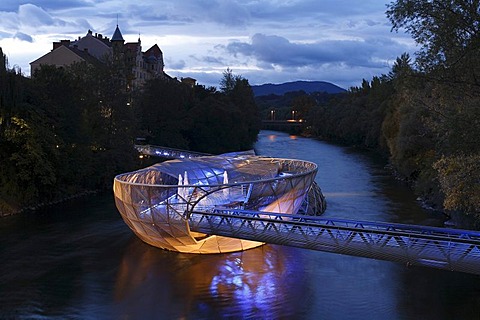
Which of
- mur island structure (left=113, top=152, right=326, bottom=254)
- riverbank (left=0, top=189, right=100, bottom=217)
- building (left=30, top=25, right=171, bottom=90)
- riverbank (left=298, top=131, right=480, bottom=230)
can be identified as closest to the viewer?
mur island structure (left=113, top=152, right=326, bottom=254)

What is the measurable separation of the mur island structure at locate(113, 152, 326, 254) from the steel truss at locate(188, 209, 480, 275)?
3.11ft

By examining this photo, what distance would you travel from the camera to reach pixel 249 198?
76.2ft

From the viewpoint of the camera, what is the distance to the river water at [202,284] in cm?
1694

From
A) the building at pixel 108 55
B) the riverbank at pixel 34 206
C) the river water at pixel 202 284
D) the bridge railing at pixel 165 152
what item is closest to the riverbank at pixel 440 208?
the river water at pixel 202 284

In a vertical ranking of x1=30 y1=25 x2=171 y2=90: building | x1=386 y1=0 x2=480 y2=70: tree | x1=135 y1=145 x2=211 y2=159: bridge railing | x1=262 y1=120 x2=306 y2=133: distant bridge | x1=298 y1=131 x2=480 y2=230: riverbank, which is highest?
x1=30 y1=25 x2=171 y2=90: building

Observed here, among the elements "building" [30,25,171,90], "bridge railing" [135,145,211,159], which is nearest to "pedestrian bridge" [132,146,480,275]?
"bridge railing" [135,145,211,159]

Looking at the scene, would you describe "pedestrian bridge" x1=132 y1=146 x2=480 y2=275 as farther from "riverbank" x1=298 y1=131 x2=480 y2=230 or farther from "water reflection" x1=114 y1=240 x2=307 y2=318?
"riverbank" x1=298 y1=131 x2=480 y2=230

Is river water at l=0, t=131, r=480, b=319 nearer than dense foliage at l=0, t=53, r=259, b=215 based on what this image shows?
Yes

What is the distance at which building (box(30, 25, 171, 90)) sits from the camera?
55.8 metres

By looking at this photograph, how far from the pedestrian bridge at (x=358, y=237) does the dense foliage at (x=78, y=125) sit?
1661cm

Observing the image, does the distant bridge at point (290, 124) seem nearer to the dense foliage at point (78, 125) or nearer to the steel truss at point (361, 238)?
the dense foliage at point (78, 125)

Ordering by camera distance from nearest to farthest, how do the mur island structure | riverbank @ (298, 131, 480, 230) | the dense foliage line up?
the mur island structure < riverbank @ (298, 131, 480, 230) < the dense foliage

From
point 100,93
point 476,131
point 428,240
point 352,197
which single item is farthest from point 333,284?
point 100,93

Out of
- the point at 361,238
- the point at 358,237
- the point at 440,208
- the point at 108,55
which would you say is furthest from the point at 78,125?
the point at 361,238
